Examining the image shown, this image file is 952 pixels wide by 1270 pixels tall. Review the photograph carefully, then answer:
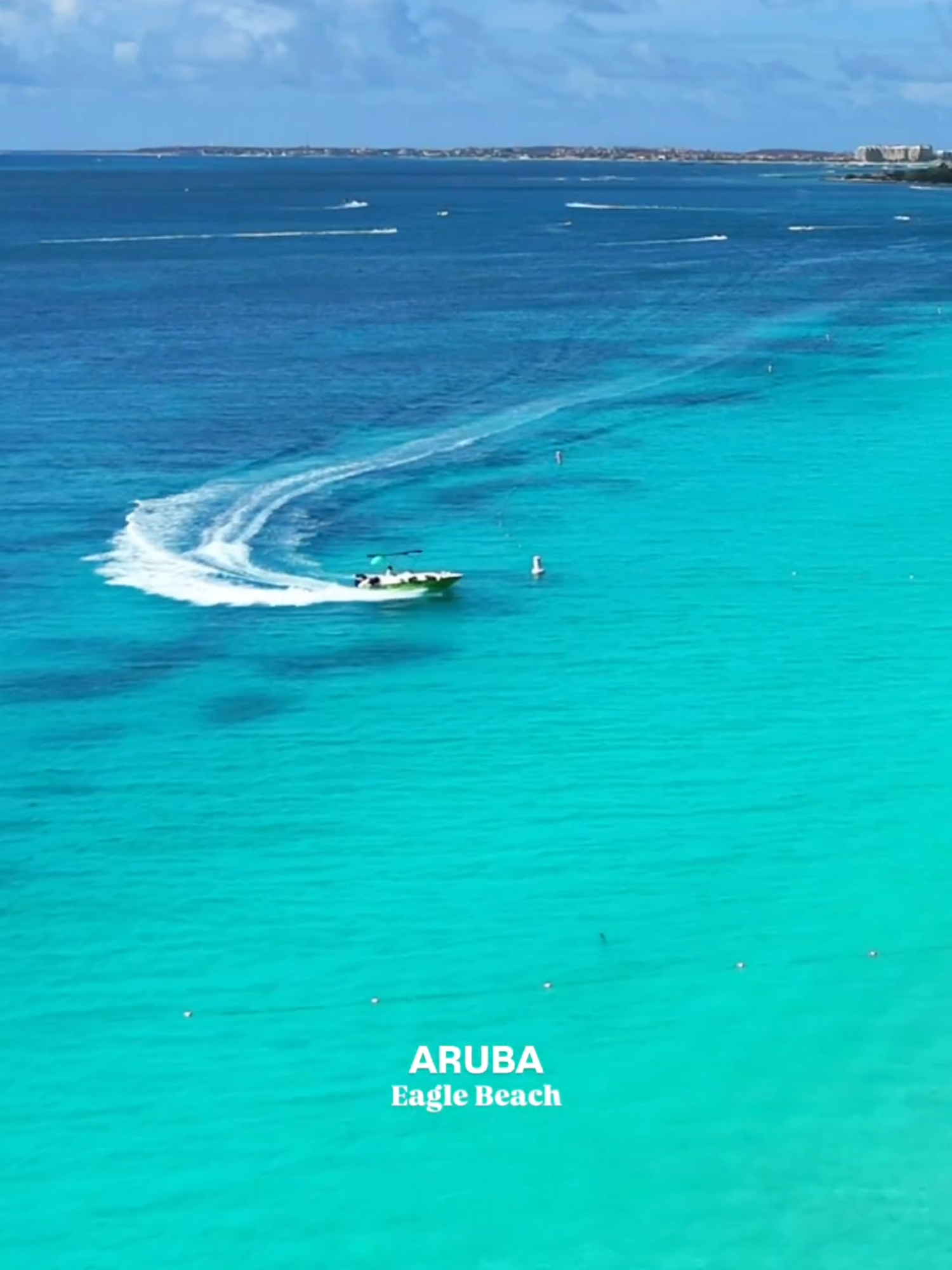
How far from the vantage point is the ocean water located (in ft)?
112

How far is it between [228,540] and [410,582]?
1213cm

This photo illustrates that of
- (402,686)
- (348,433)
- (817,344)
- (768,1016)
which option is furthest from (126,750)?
(817,344)

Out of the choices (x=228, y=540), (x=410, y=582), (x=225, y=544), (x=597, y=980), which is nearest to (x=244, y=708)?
(x=410, y=582)

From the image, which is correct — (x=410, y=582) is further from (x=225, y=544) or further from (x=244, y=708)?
(x=244, y=708)

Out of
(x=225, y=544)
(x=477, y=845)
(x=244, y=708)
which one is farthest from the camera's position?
(x=225, y=544)

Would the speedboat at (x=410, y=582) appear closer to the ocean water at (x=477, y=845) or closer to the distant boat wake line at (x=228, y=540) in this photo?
the distant boat wake line at (x=228, y=540)

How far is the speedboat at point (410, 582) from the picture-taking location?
67.2m

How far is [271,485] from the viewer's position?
84.9 meters

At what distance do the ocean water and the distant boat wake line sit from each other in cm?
36

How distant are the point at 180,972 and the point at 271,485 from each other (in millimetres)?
46528

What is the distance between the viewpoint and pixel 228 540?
75.3m

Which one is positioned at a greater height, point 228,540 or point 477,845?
point 228,540

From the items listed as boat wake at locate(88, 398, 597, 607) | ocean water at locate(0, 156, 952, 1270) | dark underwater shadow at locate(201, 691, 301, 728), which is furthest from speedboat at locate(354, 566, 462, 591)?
dark underwater shadow at locate(201, 691, 301, 728)

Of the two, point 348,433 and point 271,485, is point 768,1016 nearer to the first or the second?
point 271,485
